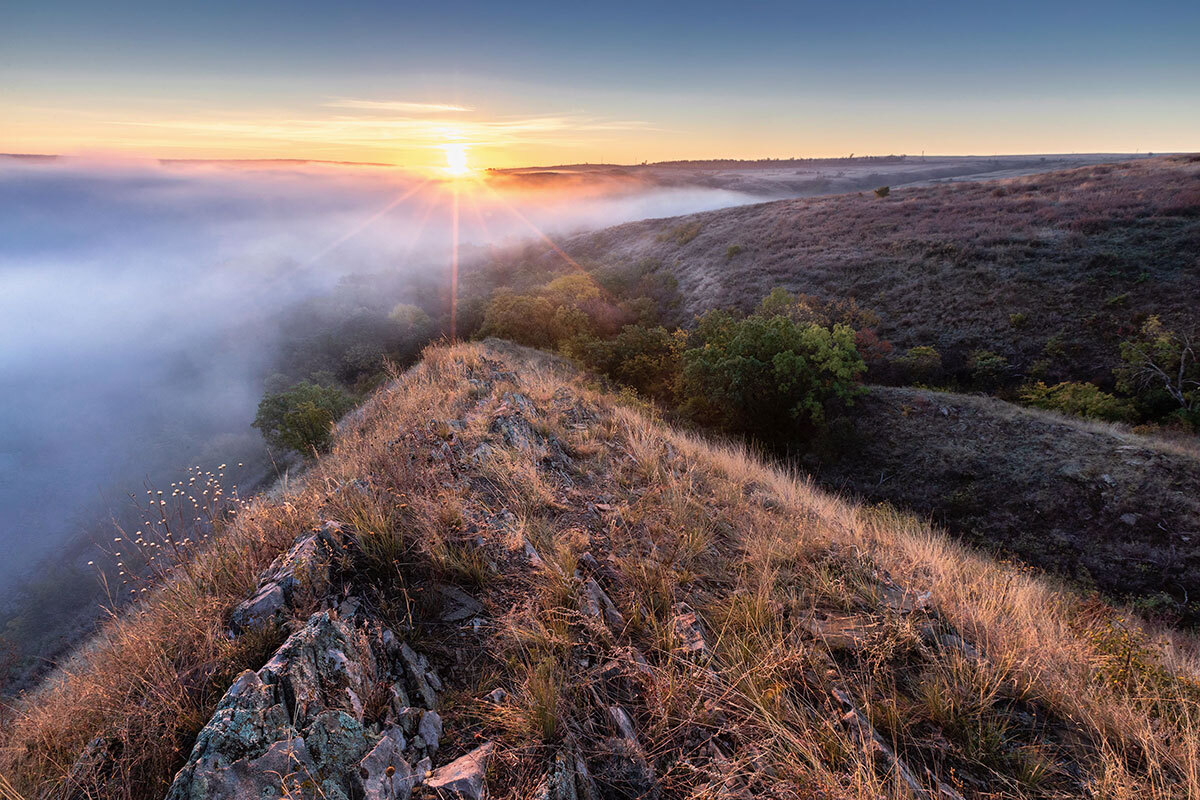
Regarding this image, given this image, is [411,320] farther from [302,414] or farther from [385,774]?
[385,774]

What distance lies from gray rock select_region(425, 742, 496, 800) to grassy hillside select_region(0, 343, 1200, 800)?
2cm

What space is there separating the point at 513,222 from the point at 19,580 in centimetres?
11633

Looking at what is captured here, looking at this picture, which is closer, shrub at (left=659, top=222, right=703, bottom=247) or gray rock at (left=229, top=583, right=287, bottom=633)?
gray rock at (left=229, top=583, right=287, bottom=633)

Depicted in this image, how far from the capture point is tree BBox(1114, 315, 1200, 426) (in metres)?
15.9

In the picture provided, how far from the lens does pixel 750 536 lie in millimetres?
5141

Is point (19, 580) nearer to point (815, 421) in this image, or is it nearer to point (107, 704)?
point (107, 704)

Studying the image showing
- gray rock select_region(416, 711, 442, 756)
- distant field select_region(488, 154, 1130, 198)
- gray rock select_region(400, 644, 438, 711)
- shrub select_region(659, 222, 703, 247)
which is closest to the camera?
gray rock select_region(416, 711, 442, 756)

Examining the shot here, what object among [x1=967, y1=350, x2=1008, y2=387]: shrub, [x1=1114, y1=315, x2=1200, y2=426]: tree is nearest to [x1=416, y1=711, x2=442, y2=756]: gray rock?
[x1=1114, y1=315, x2=1200, y2=426]: tree

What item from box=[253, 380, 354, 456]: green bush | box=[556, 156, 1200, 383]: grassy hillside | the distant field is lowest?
box=[253, 380, 354, 456]: green bush

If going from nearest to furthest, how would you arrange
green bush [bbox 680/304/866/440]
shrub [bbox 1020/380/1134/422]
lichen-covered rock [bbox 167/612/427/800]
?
lichen-covered rock [bbox 167/612/427/800]
shrub [bbox 1020/380/1134/422]
green bush [bbox 680/304/866/440]

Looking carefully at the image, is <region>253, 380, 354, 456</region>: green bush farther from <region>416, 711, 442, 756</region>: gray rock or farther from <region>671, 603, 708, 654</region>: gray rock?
<region>671, 603, 708, 654</region>: gray rock

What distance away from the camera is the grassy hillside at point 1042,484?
10.9 metres

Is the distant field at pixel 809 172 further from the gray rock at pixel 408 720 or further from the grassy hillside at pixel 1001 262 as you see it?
the gray rock at pixel 408 720

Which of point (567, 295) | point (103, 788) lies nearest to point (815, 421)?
point (103, 788)
